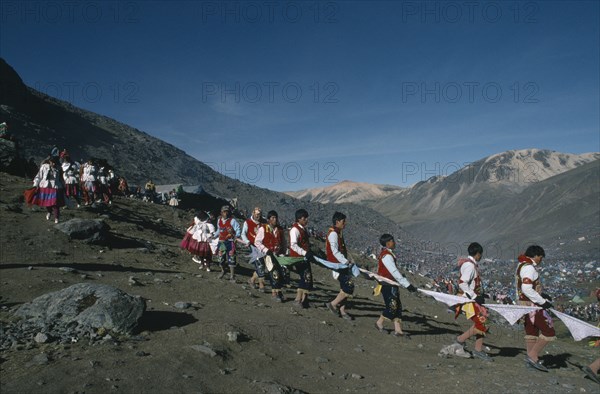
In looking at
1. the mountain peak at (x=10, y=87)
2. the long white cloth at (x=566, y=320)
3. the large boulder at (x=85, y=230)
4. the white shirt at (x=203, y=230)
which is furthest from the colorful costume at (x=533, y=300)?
the mountain peak at (x=10, y=87)

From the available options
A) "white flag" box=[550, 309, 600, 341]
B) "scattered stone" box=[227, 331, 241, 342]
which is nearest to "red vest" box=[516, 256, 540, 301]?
"white flag" box=[550, 309, 600, 341]

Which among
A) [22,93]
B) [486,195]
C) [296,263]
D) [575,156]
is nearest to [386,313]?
[296,263]

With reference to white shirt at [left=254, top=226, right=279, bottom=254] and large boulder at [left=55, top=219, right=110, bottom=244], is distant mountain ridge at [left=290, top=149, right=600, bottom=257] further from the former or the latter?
large boulder at [left=55, top=219, right=110, bottom=244]

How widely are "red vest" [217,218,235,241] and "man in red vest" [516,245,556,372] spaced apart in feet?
22.6

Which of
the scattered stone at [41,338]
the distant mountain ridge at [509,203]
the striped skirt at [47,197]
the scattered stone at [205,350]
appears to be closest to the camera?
the scattered stone at [41,338]

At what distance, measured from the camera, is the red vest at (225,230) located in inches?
413

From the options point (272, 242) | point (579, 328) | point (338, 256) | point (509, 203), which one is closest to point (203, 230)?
point (272, 242)

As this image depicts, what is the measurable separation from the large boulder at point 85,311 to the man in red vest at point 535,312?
609 cm

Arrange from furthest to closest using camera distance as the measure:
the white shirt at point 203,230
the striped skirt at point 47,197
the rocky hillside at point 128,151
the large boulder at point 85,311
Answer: the rocky hillside at point 128,151 → the striped skirt at point 47,197 → the white shirt at point 203,230 → the large boulder at point 85,311

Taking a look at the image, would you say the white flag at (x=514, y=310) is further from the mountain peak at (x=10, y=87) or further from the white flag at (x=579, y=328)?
the mountain peak at (x=10, y=87)

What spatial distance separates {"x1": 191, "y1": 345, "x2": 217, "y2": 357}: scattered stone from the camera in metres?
5.35

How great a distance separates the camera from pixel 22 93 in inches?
1916

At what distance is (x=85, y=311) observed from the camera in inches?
221

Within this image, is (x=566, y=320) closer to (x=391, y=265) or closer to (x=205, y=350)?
(x=391, y=265)
